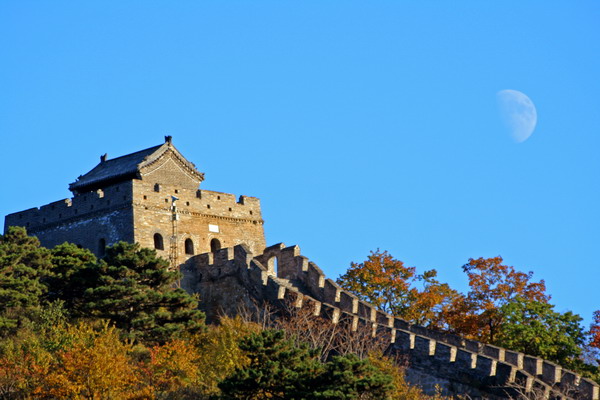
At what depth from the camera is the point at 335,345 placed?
45781mm

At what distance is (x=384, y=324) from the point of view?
155ft

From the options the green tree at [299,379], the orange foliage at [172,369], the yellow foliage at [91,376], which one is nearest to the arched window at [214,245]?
the orange foliage at [172,369]

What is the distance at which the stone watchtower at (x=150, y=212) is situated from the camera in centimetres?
5375

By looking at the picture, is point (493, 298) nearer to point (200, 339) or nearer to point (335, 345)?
point (335, 345)

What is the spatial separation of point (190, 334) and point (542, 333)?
12624 mm

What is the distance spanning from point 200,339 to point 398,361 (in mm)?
6657

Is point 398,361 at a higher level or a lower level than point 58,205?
lower

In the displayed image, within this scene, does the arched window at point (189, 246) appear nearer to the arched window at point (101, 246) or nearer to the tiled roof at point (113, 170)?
the arched window at point (101, 246)

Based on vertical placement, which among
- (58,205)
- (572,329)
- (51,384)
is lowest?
(51,384)

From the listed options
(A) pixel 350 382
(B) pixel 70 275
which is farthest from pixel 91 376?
(B) pixel 70 275

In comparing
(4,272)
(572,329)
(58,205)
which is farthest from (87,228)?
(572,329)

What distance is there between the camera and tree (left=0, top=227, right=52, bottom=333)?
1801 inches

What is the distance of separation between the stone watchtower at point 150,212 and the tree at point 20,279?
530 centimetres

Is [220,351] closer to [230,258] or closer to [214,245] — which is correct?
[230,258]
